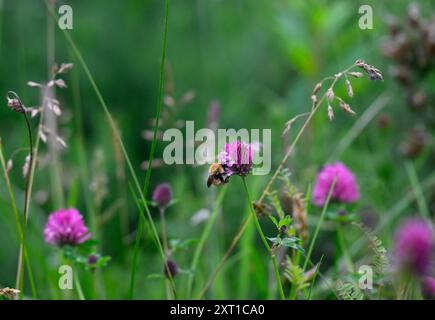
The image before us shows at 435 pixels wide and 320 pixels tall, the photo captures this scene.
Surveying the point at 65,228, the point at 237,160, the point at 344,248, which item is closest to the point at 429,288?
the point at 344,248

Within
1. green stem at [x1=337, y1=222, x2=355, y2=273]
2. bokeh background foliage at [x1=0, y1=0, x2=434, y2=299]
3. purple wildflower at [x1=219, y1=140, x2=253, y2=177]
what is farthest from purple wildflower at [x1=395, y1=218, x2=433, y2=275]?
bokeh background foliage at [x1=0, y1=0, x2=434, y2=299]

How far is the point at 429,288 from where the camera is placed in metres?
1.17

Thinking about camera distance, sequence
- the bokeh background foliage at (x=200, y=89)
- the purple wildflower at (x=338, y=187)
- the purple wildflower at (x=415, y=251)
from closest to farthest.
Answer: the purple wildflower at (x=415, y=251) < the purple wildflower at (x=338, y=187) < the bokeh background foliage at (x=200, y=89)

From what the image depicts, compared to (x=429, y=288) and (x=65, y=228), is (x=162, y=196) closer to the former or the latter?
(x=65, y=228)

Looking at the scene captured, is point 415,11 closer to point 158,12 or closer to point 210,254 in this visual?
point 210,254

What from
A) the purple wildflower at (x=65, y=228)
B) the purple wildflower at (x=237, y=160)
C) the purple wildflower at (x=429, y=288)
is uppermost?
the purple wildflower at (x=237, y=160)

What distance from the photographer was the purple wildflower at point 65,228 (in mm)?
1233

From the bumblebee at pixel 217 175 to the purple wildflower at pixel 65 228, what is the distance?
34cm

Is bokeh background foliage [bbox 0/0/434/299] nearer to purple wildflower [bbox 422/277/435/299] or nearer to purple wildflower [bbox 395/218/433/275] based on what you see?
purple wildflower [bbox 422/277/435/299]

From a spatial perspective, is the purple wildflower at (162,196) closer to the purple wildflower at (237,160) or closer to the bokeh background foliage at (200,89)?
the purple wildflower at (237,160)

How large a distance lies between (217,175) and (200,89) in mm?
2129

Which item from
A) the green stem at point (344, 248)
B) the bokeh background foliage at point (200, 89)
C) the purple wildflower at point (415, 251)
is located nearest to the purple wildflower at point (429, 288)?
the green stem at point (344, 248)

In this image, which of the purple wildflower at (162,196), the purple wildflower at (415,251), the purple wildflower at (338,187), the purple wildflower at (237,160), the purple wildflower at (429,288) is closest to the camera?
the purple wildflower at (415,251)

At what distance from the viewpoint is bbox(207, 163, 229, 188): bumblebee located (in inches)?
39.1
